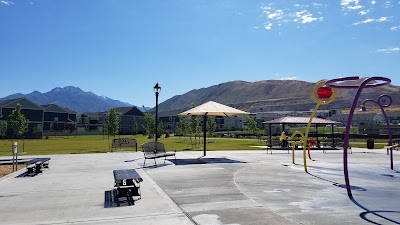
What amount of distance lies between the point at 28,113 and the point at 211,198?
3300 inches

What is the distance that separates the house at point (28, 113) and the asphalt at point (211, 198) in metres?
70.7

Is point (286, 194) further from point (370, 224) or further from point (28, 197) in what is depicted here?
point (28, 197)

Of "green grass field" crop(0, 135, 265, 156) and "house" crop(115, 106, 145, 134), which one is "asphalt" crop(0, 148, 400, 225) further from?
"house" crop(115, 106, 145, 134)

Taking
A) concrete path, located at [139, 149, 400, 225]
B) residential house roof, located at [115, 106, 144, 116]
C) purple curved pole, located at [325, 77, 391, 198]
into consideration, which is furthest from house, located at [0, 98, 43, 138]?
purple curved pole, located at [325, 77, 391, 198]

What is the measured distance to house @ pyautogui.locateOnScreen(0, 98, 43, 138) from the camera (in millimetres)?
78000

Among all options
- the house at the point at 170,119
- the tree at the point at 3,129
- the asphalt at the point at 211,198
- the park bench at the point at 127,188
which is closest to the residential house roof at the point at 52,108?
the tree at the point at 3,129

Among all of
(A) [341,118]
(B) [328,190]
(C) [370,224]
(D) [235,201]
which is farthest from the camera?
(A) [341,118]

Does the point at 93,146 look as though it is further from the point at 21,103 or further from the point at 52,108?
the point at 52,108

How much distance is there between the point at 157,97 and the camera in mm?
24641

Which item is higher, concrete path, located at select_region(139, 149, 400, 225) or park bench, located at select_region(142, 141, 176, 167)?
park bench, located at select_region(142, 141, 176, 167)

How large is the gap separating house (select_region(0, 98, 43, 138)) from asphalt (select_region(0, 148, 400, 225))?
232 ft

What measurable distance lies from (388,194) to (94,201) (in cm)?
745

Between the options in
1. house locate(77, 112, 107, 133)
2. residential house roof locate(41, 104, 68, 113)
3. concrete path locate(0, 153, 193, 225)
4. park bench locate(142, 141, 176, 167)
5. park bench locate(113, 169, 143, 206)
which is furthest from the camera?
house locate(77, 112, 107, 133)

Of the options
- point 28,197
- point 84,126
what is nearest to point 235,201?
point 28,197
